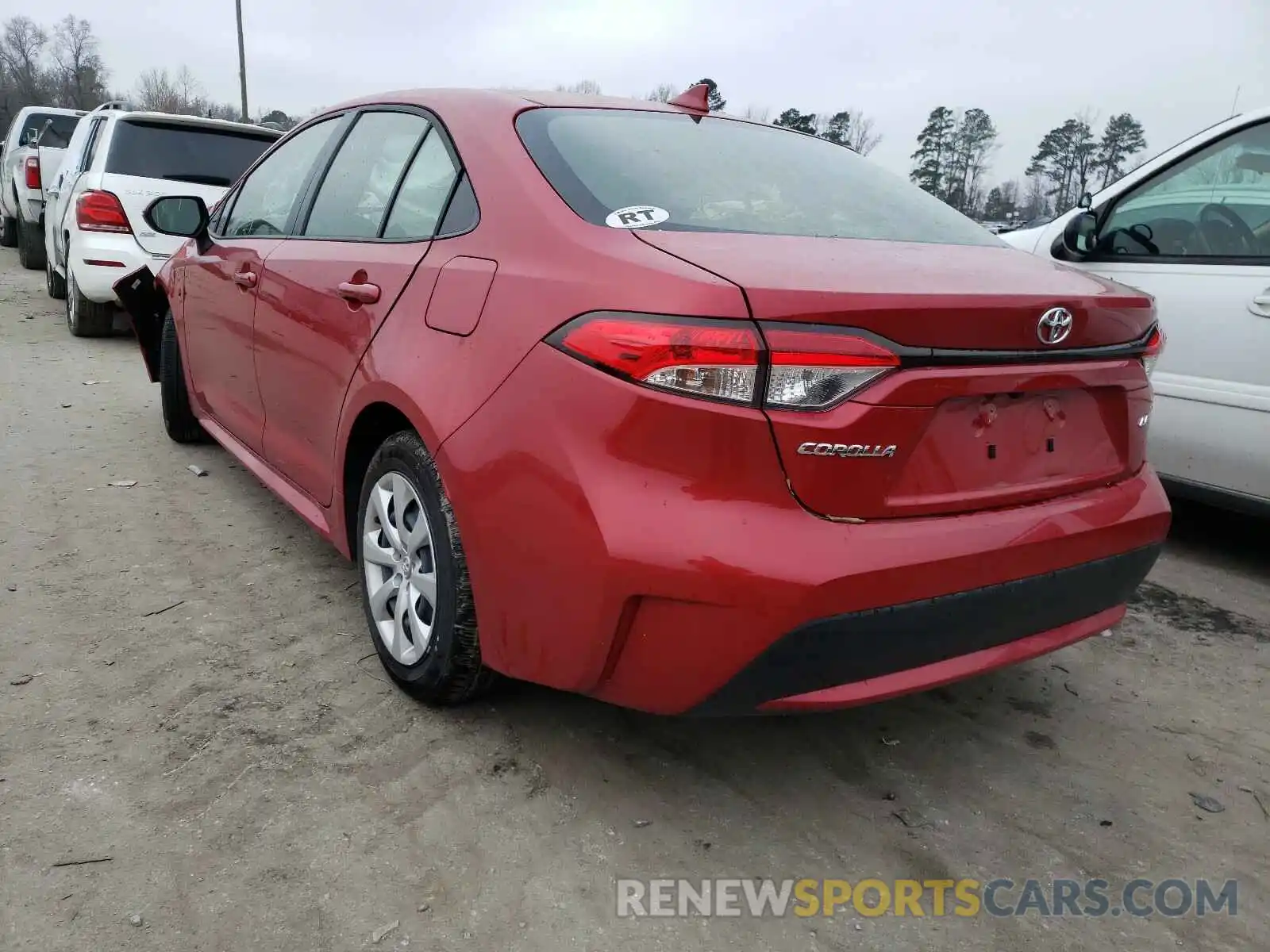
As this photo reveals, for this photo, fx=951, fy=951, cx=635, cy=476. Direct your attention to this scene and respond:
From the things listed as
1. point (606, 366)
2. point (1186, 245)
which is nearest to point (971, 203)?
point (1186, 245)

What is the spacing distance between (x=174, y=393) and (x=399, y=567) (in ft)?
8.98

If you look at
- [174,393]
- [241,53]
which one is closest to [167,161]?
[174,393]

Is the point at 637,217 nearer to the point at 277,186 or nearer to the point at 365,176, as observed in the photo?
the point at 365,176

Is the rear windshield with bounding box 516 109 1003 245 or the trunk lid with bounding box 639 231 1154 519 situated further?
the rear windshield with bounding box 516 109 1003 245

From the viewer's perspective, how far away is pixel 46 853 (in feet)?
6.28

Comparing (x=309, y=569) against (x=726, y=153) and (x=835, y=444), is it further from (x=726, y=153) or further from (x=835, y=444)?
(x=835, y=444)

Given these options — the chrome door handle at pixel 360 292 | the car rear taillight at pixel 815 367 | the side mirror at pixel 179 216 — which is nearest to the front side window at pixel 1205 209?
the car rear taillight at pixel 815 367

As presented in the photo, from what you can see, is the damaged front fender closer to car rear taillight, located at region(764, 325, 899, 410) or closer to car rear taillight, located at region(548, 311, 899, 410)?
car rear taillight, located at region(548, 311, 899, 410)

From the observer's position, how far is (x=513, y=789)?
2.20 metres

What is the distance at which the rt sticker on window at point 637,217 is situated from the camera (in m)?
2.01

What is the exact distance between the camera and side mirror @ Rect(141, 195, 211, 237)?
3865 mm

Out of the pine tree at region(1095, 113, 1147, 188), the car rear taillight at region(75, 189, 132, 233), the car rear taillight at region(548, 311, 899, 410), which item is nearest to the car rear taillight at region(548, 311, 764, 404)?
the car rear taillight at region(548, 311, 899, 410)

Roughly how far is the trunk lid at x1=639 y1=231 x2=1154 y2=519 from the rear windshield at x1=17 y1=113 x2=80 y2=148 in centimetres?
1446

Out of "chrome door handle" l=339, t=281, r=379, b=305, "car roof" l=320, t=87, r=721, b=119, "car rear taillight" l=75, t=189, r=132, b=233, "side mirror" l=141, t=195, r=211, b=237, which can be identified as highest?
"car roof" l=320, t=87, r=721, b=119
